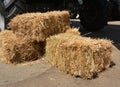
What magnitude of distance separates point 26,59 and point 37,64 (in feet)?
1.31

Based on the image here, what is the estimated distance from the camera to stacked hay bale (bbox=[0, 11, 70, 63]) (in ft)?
26.4

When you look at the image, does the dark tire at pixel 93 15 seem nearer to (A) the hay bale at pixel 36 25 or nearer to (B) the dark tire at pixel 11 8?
(B) the dark tire at pixel 11 8

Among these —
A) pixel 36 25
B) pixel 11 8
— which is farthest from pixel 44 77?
pixel 11 8

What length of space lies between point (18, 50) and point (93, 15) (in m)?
4.91

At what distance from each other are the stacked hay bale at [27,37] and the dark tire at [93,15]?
12.5ft

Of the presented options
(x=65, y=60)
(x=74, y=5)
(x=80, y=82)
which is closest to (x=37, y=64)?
(x=65, y=60)

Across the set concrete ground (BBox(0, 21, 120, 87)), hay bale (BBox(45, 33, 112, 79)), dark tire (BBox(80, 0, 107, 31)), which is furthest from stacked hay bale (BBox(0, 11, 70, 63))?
dark tire (BBox(80, 0, 107, 31))

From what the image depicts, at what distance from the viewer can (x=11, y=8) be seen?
31.0 feet

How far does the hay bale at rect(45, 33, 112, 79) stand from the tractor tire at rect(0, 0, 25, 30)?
78.1 inches

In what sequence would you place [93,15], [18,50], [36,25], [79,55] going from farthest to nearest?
[93,15]
[18,50]
[36,25]
[79,55]

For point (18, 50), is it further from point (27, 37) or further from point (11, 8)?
point (11, 8)

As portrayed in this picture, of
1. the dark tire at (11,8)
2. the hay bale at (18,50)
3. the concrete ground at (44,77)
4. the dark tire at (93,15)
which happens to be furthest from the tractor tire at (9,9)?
the dark tire at (93,15)

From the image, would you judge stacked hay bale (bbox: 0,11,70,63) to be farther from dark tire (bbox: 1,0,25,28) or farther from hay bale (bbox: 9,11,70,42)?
dark tire (bbox: 1,0,25,28)

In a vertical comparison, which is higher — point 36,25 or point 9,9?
point 9,9
